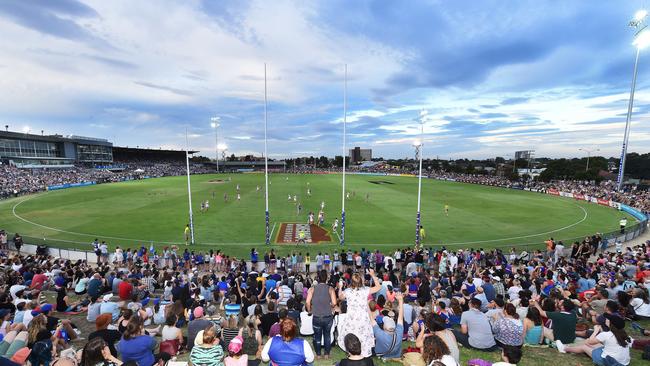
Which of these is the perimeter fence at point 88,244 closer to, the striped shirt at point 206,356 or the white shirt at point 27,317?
the white shirt at point 27,317

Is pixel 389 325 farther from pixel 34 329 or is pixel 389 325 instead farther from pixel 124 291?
pixel 124 291

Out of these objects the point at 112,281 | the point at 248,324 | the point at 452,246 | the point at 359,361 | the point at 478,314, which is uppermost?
the point at 359,361

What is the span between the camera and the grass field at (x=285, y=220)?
28992 mm

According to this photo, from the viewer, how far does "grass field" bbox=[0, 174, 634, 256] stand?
1141 inches

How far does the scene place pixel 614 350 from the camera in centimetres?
698

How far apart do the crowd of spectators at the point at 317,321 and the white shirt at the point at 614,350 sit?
2cm

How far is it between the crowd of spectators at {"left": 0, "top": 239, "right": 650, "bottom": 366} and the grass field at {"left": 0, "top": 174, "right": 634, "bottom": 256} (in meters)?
12.8

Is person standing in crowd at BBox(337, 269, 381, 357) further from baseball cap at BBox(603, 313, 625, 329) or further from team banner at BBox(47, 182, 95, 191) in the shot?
team banner at BBox(47, 182, 95, 191)

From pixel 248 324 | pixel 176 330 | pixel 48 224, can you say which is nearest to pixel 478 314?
pixel 248 324

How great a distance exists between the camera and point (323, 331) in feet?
25.0

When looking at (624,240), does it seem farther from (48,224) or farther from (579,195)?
(48,224)

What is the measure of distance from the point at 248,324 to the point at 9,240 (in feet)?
96.9

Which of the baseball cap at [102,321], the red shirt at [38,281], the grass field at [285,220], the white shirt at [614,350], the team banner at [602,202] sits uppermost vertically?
the baseball cap at [102,321]

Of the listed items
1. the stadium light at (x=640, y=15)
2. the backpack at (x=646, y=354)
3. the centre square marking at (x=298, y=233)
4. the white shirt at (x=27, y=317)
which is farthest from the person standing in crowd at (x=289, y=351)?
the stadium light at (x=640, y=15)
